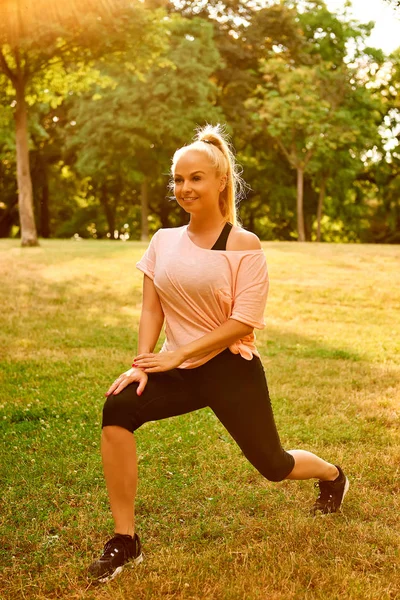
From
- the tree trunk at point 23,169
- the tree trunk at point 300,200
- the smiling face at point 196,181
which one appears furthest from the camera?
the tree trunk at point 300,200

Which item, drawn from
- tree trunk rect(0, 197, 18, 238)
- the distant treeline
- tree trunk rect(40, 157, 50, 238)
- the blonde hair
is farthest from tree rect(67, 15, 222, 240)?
the blonde hair

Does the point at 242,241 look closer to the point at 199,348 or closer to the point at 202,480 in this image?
the point at 199,348

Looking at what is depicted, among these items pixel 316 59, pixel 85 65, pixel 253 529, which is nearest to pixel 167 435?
pixel 253 529

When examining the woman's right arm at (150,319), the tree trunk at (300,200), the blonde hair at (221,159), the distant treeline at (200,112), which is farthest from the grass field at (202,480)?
the tree trunk at (300,200)

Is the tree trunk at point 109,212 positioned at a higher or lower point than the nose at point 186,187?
higher

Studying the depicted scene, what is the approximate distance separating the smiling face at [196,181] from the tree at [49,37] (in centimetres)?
1815

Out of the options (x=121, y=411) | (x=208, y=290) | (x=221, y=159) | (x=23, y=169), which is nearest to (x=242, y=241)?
(x=208, y=290)

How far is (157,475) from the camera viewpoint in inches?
201

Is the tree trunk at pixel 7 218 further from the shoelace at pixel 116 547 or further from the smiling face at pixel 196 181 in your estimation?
the shoelace at pixel 116 547

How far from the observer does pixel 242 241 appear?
375cm

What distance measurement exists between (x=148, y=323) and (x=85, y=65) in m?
21.5

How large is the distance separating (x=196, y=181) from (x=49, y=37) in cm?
1910

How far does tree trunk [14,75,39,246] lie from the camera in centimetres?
2280

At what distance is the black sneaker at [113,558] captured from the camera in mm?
3559
